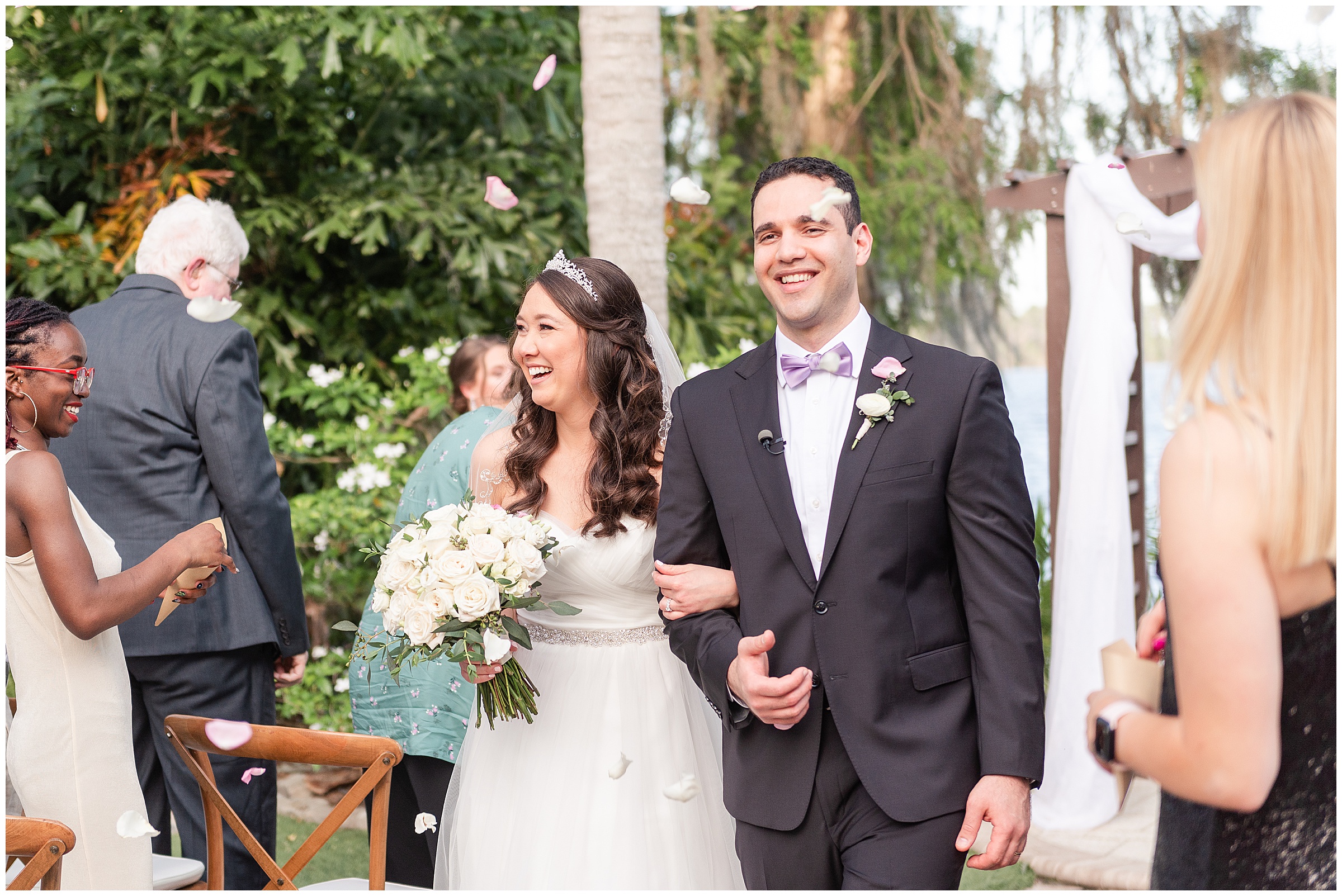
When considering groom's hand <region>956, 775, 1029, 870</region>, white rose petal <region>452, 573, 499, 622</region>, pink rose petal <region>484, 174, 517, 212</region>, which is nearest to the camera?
groom's hand <region>956, 775, 1029, 870</region>

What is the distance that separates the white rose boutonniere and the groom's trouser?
2.15ft

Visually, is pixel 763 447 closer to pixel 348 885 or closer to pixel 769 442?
pixel 769 442

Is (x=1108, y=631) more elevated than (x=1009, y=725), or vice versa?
(x=1009, y=725)

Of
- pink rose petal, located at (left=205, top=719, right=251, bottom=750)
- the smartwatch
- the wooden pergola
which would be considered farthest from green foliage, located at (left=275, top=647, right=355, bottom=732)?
the smartwatch

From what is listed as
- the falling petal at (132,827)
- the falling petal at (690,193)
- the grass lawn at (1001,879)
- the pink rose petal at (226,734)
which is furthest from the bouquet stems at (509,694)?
the grass lawn at (1001,879)

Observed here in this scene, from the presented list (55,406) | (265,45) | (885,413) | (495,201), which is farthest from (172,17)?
(885,413)

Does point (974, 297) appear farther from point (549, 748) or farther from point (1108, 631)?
point (549, 748)

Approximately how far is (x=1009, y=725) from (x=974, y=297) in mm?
8892

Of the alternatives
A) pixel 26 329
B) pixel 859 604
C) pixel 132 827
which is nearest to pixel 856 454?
pixel 859 604

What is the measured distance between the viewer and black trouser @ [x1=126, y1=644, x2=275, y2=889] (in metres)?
3.89

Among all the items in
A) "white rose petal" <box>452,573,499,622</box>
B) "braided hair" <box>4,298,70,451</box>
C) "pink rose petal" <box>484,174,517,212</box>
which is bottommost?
"white rose petal" <box>452,573,499,622</box>

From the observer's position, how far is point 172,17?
6.96 meters

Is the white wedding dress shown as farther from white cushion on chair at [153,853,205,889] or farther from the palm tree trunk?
the palm tree trunk

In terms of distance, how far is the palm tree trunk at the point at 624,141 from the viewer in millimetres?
5441
